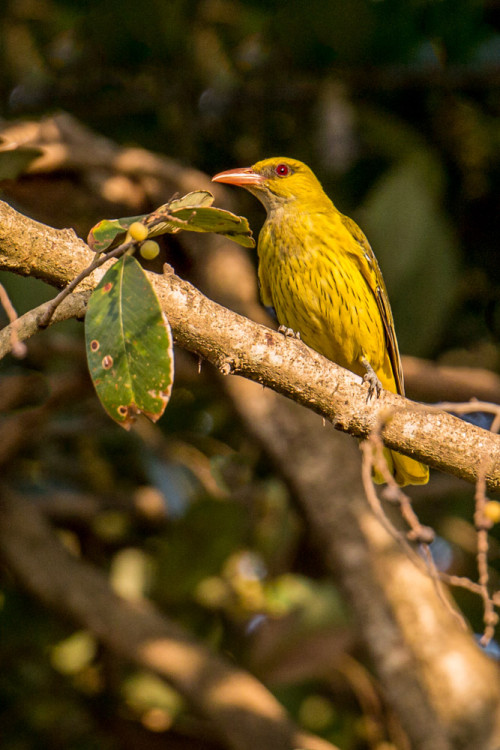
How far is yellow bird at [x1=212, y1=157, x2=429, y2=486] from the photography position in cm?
301

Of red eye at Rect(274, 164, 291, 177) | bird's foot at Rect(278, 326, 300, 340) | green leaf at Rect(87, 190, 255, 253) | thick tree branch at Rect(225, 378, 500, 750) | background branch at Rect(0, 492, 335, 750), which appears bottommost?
background branch at Rect(0, 492, 335, 750)

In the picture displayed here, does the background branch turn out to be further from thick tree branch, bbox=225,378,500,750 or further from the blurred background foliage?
thick tree branch, bbox=225,378,500,750

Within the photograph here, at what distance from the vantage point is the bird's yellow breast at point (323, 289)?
301 centimetres

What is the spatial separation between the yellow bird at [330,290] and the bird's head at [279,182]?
3 cm

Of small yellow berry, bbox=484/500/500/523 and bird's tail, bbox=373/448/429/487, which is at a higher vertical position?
small yellow berry, bbox=484/500/500/523

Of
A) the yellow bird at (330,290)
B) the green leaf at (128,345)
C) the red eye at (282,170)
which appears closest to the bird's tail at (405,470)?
the yellow bird at (330,290)

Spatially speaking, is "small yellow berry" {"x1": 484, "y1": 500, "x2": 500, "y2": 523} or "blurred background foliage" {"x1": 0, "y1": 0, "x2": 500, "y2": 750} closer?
"small yellow berry" {"x1": 484, "y1": 500, "x2": 500, "y2": 523}

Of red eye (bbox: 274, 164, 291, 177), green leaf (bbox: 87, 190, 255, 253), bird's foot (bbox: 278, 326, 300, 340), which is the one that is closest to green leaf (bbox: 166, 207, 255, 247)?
green leaf (bbox: 87, 190, 255, 253)

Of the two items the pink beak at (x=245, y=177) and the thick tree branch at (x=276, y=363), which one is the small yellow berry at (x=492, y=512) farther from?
the pink beak at (x=245, y=177)

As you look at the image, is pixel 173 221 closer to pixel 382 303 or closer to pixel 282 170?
pixel 382 303

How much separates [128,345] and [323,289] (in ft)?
5.31

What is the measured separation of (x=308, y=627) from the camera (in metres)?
4.06

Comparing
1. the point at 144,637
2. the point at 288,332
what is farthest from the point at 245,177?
the point at 144,637

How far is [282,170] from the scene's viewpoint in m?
3.51
